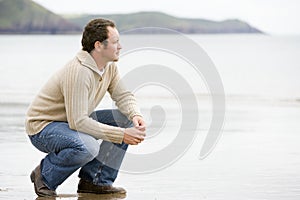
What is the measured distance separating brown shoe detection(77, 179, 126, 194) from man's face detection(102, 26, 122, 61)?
0.93 metres

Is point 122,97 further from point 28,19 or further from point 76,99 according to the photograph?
point 28,19

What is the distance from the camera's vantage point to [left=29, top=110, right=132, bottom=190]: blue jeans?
586cm

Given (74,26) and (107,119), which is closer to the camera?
(107,119)

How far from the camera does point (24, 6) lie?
106 metres

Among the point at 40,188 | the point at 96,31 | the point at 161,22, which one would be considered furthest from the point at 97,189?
the point at 161,22

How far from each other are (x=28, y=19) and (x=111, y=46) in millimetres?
98462

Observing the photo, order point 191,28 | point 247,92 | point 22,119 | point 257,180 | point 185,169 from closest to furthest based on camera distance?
point 257,180 < point 185,169 < point 22,119 < point 247,92 < point 191,28

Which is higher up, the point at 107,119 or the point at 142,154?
the point at 107,119

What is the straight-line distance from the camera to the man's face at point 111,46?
233 inches

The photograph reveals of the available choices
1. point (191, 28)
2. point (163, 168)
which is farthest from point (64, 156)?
point (191, 28)

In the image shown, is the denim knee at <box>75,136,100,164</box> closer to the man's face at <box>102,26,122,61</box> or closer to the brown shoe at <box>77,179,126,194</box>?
the brown shoe at <box>77,179,126,194</box>

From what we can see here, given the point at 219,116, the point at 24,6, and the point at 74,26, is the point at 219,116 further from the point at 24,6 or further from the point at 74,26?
the point at 24,6

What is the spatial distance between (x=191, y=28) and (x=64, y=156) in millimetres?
87166

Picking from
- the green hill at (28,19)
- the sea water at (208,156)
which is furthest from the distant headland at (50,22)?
the sea water at (208,156)
